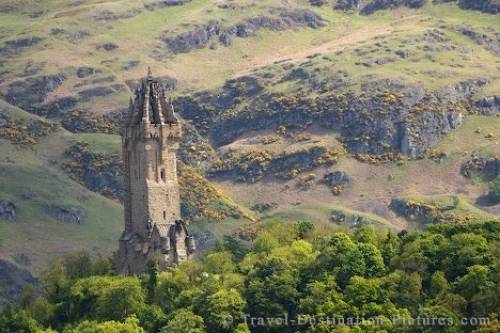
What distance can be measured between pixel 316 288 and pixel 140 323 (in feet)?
61.4

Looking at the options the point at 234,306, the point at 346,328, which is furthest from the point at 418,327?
the point at 234,306

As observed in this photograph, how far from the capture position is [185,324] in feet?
636

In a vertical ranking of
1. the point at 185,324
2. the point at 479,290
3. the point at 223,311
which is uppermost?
the point at 479,290

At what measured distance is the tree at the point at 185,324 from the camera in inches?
7603

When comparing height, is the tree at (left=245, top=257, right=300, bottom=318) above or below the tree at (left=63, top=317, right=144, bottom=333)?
above

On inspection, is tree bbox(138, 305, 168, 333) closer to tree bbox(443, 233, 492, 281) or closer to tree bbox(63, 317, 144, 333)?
tree bbox(63, 317, 144, 333)

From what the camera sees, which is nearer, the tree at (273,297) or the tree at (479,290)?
the tree at (479,290)

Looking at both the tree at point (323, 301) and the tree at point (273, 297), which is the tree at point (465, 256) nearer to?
the tree at point (323, 301)

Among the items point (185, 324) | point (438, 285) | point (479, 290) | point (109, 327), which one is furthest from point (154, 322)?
point (479, 290)

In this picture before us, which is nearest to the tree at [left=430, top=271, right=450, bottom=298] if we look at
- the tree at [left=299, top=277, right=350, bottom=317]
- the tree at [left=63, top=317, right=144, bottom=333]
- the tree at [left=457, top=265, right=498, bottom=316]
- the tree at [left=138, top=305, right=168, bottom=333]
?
the tree at [left=457, top=265, right=498, bottom=316]

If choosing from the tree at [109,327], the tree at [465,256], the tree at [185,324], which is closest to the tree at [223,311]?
the tree at [185,324]

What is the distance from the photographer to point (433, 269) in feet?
647

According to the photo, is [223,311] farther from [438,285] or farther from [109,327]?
[438,285]

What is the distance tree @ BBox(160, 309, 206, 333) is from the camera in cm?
19312
